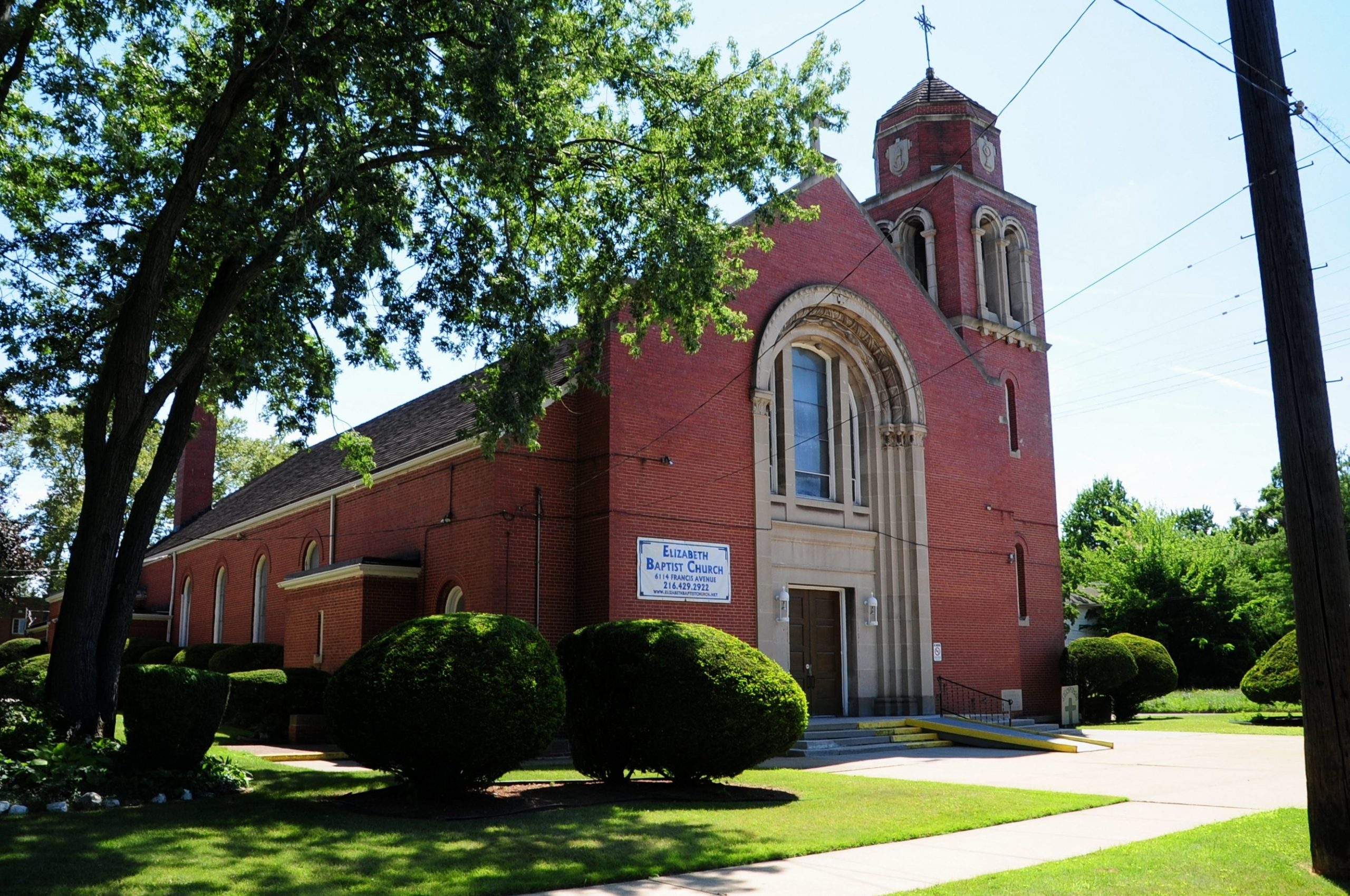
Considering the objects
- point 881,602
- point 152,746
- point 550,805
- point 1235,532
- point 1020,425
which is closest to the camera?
point 550,805

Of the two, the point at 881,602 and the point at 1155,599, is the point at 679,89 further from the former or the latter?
the point at 1155,599

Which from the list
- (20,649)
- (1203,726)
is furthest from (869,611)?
(20,649)

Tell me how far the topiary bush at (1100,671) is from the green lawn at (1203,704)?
359 cm

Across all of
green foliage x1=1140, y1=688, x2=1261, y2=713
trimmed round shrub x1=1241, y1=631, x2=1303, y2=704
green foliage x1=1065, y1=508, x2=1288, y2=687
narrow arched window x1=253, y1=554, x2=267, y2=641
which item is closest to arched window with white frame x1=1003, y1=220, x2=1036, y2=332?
trimmed round shrub x1=1241, y1=631, x2=1303, y2=704

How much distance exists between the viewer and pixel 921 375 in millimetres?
25344

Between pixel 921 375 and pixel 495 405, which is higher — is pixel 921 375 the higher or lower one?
the higher one

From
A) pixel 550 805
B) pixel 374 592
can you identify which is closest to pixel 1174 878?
pixel 550 805

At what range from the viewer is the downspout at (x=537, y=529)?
19266mm

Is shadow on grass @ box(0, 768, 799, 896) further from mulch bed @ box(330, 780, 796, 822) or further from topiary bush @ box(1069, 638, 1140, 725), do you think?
topiary bush @ box(1069, 638, 1140, 725)

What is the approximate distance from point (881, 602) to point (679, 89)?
1277 cm

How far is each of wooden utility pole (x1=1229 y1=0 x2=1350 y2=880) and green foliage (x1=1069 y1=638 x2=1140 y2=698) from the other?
789 inches

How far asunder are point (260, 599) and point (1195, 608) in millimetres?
33323

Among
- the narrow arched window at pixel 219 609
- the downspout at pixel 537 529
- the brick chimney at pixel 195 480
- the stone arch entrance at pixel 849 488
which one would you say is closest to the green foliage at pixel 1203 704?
the stone arch entrance at pixel 849 488

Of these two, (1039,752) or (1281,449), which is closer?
(1281,449)
